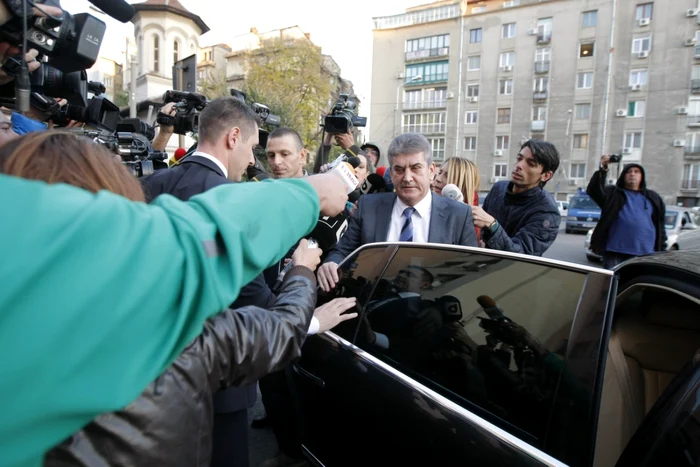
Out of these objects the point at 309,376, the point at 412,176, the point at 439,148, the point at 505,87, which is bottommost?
the point at 309,376

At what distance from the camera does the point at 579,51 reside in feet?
114

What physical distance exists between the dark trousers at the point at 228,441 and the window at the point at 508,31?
4288cm

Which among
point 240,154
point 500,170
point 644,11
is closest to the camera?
point 240,154

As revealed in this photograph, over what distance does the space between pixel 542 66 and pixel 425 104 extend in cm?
1091

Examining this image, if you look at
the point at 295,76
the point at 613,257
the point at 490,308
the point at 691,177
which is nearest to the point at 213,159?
the point at 490,308

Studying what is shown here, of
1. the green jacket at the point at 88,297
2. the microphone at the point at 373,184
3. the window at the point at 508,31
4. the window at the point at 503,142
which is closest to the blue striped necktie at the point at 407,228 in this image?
the microphone at the point at 373,184

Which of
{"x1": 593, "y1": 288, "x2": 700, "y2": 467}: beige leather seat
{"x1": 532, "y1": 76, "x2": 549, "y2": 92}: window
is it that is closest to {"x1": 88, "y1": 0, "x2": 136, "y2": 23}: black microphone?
{"x1": 593, "y1": 288, "x2": 700, "y2": 467}: beige leather seat

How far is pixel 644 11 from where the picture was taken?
32688 millimetres

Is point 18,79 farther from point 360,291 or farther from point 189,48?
point 189,48

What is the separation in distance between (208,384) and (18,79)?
7.73 feet

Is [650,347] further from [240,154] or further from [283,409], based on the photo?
[240,154]

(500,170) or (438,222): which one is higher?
(500,170)

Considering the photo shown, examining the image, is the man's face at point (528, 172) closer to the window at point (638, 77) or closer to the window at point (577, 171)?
the window at point (577, 171)

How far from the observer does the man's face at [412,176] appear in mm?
2596
